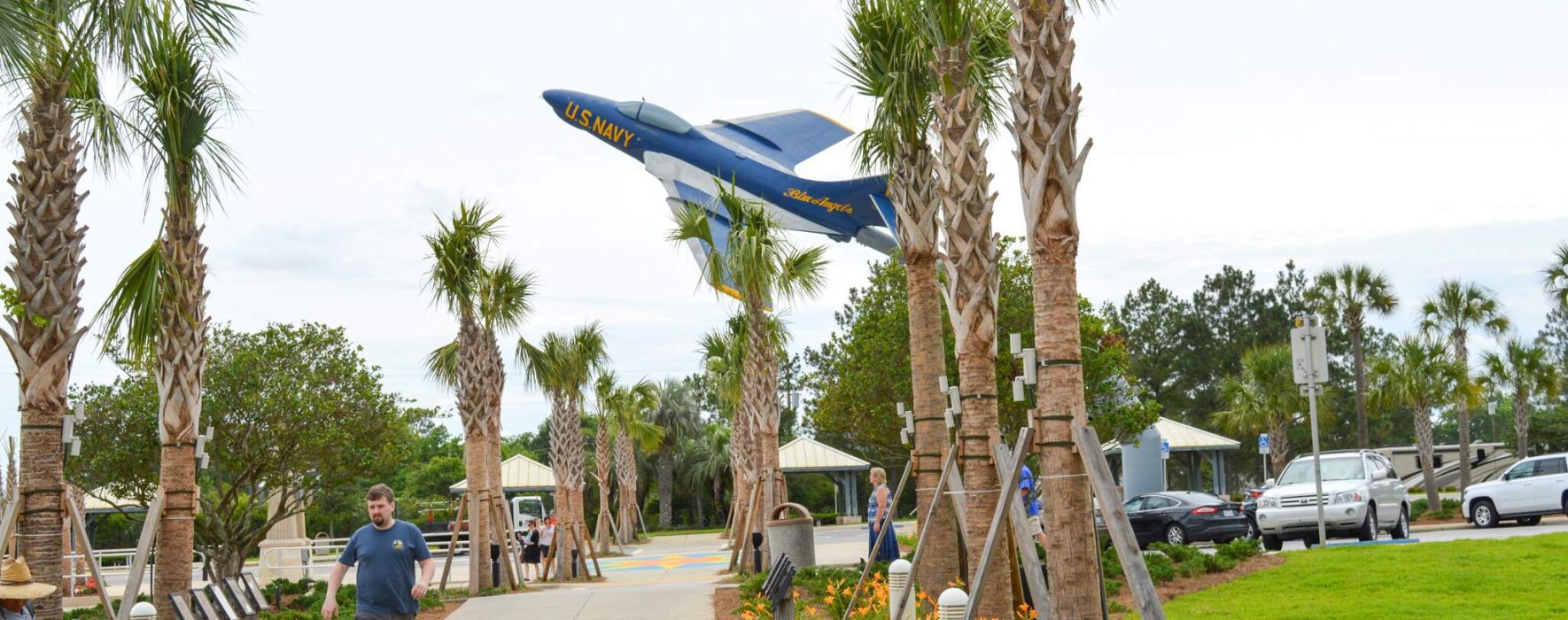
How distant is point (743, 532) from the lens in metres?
23.7

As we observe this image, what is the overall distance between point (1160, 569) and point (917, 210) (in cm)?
619

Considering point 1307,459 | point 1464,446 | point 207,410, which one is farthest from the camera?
point 1464,446

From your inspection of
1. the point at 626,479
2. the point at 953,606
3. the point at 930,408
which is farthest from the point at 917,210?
the point at 626,479

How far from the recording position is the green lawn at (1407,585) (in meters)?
11.7

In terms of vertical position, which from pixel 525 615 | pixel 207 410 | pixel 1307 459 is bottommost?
pixel 525 615

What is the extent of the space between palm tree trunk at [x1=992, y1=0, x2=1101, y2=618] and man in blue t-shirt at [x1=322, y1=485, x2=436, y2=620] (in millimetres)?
4040

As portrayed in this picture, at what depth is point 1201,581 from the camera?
1602 centimetres

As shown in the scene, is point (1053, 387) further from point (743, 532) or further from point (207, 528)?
point (207, 528)

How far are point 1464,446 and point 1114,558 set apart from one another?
21.5m

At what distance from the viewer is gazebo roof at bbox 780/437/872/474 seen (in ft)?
172

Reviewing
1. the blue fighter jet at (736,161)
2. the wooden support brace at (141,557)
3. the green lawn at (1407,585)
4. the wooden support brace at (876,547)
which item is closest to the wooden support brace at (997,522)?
the wooden support brace at (876,547)

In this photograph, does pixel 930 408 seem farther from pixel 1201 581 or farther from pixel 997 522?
pixel 1201 581

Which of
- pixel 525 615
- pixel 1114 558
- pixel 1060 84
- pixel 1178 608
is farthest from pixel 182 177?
pixel 1114 558

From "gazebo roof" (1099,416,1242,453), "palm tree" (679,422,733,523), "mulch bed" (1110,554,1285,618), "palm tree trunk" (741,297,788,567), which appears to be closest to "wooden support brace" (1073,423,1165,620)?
"mulch bed" (1110,554,1285,618)
